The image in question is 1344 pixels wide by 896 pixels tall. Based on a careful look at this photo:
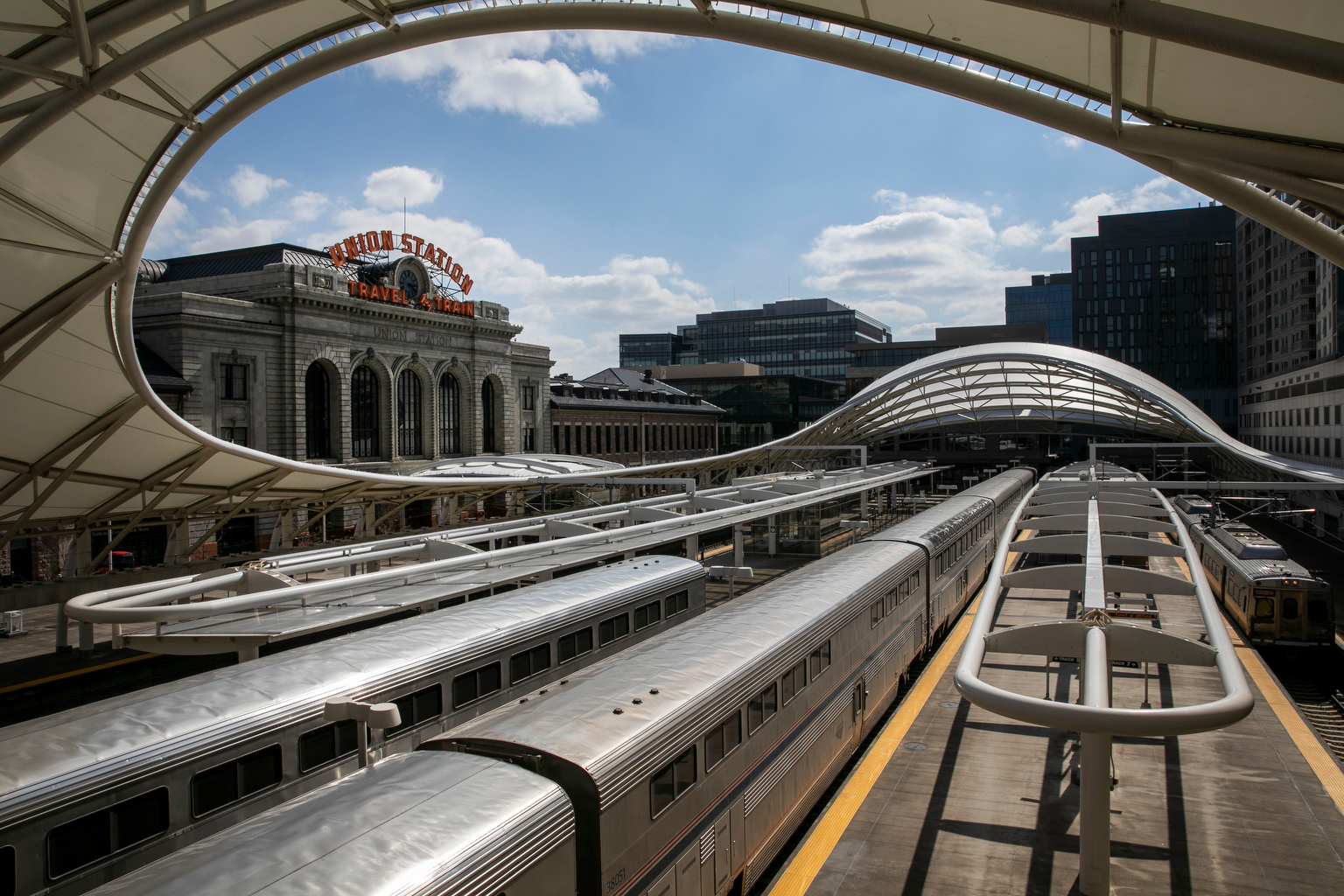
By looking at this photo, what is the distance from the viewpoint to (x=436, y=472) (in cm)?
4484

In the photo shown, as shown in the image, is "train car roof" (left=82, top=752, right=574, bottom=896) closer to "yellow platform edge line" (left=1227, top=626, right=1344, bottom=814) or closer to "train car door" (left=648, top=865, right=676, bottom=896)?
"train car door" (left=648, top=865, right=676, bottom=896)

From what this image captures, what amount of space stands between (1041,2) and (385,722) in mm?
9923

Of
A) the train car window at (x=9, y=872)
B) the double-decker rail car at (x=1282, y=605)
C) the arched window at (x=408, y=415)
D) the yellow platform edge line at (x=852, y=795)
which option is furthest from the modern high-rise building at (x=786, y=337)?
the train car window at (x=9, y=872)

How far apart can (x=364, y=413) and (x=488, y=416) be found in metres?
11.9

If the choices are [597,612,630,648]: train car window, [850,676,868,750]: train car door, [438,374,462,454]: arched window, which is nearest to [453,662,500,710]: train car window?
[597,612,630,648]: train car window

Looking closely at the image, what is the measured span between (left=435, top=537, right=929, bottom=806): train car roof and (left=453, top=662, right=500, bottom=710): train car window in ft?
5.57

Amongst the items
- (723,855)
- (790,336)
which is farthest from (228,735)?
(790,336)

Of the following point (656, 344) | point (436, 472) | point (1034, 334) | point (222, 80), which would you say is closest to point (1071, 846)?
point (222, 80)

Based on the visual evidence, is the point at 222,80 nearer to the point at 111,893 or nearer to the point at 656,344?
the point at 111,893

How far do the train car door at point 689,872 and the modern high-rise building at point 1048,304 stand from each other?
18004 cm

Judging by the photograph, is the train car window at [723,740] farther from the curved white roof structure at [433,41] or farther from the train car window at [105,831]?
the curved white roof structure at [433,41]

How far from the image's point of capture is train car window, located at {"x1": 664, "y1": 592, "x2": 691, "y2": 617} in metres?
17.2

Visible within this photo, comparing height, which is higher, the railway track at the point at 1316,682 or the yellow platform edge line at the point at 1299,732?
the yellow platform edge line at the point at 1299,732

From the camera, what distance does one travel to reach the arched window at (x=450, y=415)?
188 ft
